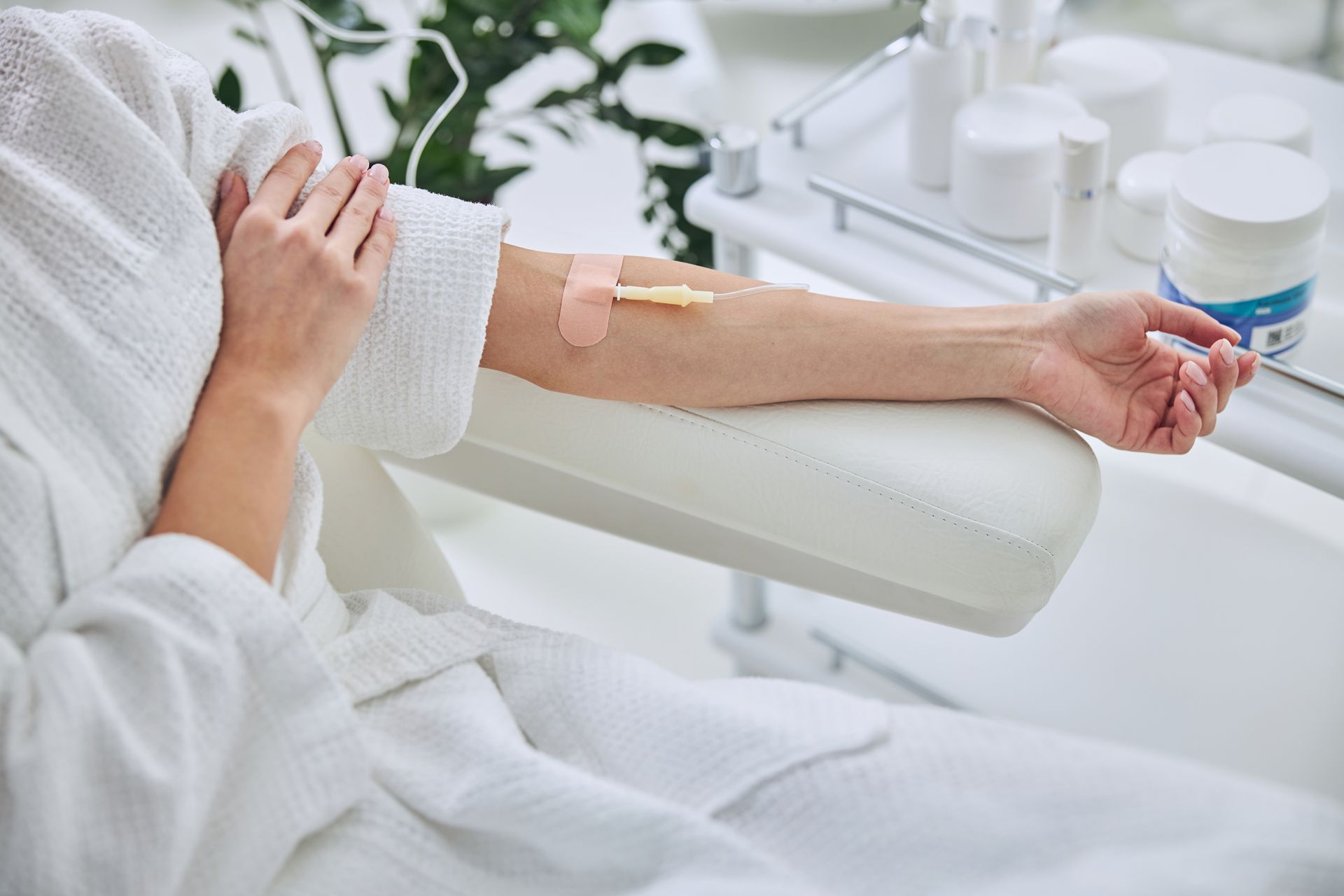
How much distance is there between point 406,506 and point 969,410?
44 centimetres

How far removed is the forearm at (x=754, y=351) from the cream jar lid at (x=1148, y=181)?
0.19 m

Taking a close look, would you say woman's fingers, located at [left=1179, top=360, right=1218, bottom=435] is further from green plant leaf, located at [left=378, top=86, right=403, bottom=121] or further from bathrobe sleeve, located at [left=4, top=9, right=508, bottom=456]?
green plant leaf, located at [left=378, top=86, right=403, bottom=121]

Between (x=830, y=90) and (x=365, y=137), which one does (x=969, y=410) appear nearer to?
(x=830, y=90)

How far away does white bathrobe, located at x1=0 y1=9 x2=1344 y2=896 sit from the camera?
23.8 inches

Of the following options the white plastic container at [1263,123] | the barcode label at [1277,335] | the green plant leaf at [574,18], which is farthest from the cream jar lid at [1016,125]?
the green plant leaf at [574,18]

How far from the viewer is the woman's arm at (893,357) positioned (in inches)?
34.5

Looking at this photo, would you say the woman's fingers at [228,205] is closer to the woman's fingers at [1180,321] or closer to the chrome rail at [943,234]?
the chrome rail at [943,234]

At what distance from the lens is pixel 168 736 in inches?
24.6

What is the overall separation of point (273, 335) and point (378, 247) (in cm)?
10

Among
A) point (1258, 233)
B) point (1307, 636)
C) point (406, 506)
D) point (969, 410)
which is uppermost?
point (1258, 233)

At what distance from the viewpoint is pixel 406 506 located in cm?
98

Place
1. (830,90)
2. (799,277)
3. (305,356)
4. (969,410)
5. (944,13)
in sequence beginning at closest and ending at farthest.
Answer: (305,356) → (969,410) → (944,13) → (830,90) → (799,277)

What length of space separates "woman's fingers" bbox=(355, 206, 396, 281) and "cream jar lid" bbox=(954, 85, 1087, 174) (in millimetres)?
504

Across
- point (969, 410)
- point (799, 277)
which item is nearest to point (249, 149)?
point (969, 410)
